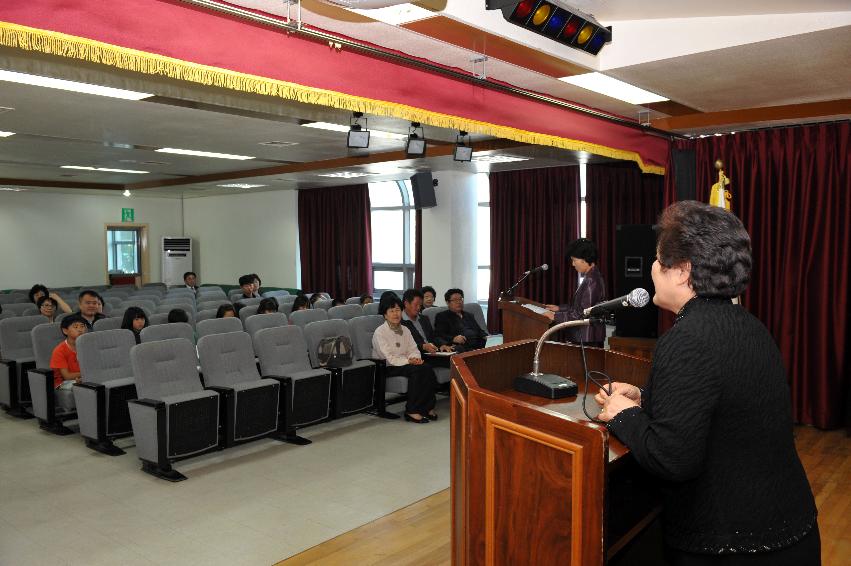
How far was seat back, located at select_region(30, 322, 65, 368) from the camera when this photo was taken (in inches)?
Result: 238

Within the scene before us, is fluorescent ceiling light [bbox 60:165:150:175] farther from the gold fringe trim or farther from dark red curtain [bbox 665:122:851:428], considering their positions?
dark red curtain [bbox 665:122:851:428]

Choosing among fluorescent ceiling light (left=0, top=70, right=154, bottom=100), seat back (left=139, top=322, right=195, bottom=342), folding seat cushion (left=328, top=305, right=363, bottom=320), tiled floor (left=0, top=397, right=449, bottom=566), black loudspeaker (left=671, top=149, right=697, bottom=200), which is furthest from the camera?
folding seat cushion (left=328, top=305, right=363, bottom=320)

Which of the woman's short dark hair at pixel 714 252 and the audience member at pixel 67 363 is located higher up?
the woman's short dark hair at pixel 714 252

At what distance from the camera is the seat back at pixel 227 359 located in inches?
213

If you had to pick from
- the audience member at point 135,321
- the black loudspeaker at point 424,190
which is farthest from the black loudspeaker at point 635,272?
the audience member at point 135,321

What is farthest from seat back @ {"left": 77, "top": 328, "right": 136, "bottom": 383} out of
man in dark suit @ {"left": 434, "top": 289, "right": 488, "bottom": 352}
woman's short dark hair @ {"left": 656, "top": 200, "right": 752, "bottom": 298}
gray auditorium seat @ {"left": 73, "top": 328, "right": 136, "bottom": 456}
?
woman's short dark hair @ {"left": 656, "top": 200, "right": 752, "bottom": 298}

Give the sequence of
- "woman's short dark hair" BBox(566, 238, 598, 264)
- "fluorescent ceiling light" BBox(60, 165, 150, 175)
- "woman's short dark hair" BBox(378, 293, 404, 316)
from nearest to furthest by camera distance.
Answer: "woman's short dark hair" BBox(566, 238, 598, 264) < "woman's short dark hair" BBox(378, 293, 404, 316) < "fluorescent ceiling light" BBox(60, 165, 150, 175)

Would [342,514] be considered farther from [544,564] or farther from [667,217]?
[667,217]

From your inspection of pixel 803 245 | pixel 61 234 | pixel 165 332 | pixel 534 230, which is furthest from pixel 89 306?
pixel 61 234

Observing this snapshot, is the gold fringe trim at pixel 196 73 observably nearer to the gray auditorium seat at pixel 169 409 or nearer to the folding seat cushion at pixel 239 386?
the gray auditorium seat at pixel 169 409

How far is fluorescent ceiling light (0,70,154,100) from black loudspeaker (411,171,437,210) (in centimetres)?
556

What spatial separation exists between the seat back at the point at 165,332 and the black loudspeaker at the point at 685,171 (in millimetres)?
4899

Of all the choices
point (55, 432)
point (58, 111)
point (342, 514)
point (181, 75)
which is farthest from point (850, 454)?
point (58, 111)

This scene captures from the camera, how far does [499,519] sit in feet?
6.34
